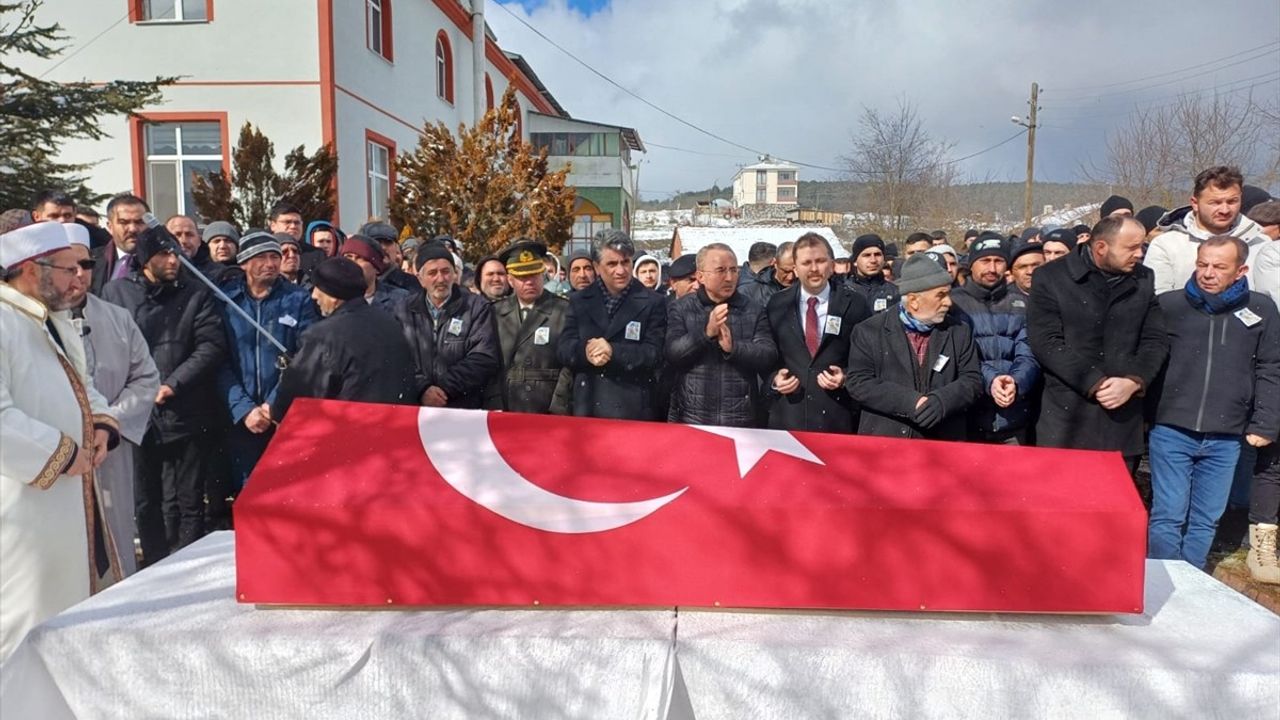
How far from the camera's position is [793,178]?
123 meters

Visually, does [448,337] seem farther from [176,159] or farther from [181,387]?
[176,159]

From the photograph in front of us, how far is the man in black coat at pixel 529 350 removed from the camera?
4797 mm

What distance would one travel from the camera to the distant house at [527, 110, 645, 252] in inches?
1577

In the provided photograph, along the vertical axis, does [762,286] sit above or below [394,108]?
below

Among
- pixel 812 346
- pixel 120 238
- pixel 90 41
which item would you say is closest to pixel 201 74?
pixel 90 41

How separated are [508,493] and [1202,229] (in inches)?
184

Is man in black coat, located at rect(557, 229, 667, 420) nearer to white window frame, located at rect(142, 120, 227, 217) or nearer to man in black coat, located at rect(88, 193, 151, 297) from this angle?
man in black coat, located at rect(88, 193, 151, 297)

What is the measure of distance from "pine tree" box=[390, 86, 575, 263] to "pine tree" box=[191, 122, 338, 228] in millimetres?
1178

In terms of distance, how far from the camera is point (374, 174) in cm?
1759

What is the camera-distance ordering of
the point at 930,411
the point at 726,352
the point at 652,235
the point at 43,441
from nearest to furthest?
the point at 43,441
the point at 930,411
the point at 726,352
the point at 652,235

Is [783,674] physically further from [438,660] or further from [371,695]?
[371,695]

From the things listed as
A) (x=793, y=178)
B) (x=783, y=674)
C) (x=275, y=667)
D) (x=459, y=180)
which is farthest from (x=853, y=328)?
(x=793, y=178)

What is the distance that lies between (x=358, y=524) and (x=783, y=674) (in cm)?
121

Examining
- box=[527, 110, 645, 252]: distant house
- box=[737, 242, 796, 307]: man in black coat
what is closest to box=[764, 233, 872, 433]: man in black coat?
box=[737, 242, 796, 307]: man in black coat
